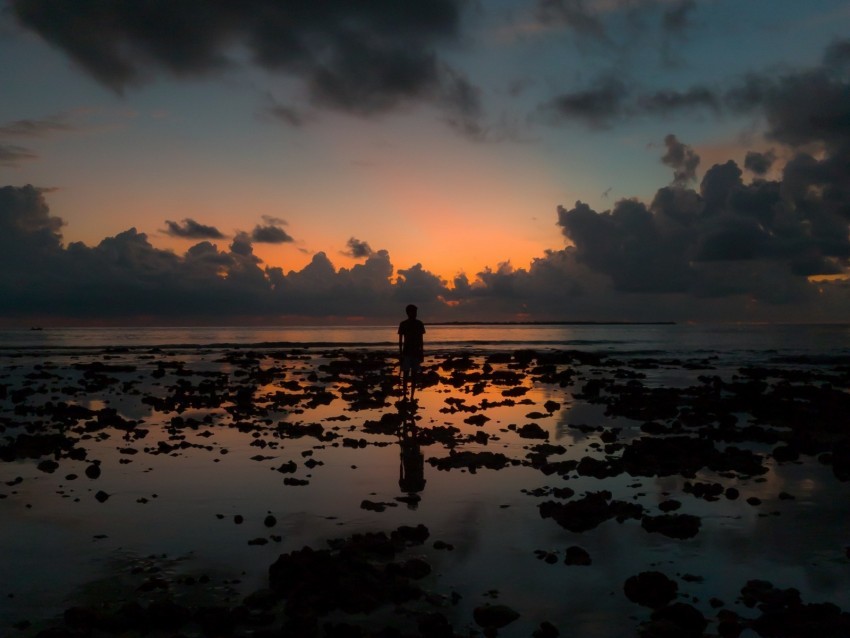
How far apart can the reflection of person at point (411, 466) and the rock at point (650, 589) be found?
4896mm

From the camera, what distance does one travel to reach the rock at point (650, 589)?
785 cm

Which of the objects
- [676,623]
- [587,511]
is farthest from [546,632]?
[587,511]

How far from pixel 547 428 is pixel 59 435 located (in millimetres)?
15421

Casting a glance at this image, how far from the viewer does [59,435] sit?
63.5 feet

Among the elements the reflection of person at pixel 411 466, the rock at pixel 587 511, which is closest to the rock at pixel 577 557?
the rock at pixel 587 511

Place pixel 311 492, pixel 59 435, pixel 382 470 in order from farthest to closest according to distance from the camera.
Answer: pixel 59 435
pixel 382 470
pixel 311 492

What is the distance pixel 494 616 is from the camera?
7.38 metres

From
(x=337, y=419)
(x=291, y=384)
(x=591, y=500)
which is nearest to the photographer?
(x=591, y=500)

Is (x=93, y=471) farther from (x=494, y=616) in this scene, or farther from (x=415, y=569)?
(x=494, y=616)

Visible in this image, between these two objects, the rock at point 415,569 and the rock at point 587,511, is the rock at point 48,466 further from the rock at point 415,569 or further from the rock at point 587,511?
the rock at point 587,511

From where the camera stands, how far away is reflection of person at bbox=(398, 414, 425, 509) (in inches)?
523

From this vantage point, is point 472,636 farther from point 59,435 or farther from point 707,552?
point 59,435

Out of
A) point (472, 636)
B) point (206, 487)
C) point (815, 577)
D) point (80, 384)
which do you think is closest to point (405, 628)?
point (472, 636)

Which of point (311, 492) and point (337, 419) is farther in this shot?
point (337, 419)
